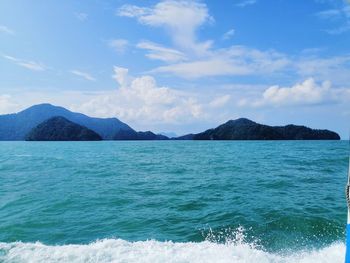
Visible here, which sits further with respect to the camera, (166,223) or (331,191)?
(331,191)


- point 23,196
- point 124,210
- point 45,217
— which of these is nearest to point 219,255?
point 124,210

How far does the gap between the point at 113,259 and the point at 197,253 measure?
317cm

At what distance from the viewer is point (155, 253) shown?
13578 mm

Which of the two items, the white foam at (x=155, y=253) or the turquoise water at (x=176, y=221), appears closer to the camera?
the white foam at (x=155, y=253)

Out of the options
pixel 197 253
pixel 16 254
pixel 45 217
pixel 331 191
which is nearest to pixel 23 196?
pixel 45 217

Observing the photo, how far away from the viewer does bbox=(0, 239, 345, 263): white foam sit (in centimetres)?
1302

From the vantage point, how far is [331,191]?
85.4 ft

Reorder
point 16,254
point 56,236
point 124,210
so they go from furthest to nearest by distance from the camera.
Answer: point 124,210 < point 56,236 < point 16,254

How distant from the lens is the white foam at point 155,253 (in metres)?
13.0

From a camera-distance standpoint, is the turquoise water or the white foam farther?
the turquoise water

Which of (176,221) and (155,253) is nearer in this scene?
(155,253)

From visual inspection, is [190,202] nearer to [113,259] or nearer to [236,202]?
[236,202]

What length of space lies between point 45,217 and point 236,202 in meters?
11.6

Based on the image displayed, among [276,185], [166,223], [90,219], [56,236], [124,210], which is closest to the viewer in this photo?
[56,236]
